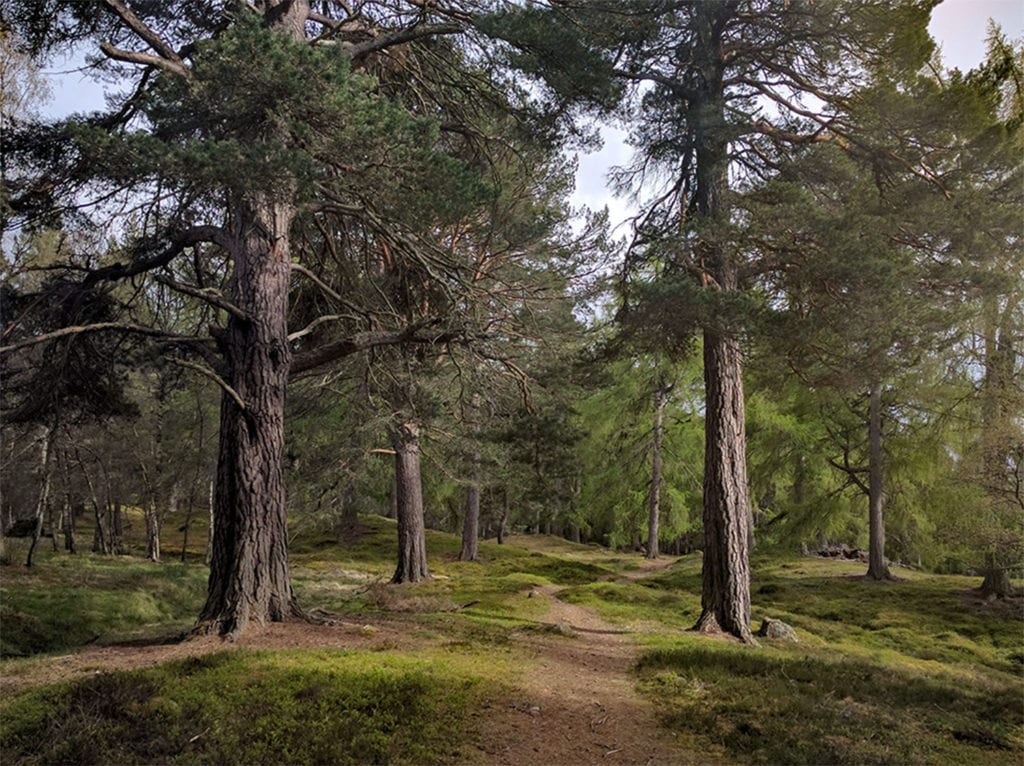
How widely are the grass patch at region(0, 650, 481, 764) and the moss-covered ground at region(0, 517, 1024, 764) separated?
15 millimetres

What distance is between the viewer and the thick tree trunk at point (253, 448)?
23.7 ft

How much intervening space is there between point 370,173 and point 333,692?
517 cm

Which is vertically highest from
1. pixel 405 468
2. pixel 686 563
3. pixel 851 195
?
pixel 851 195

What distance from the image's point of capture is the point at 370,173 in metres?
6.66

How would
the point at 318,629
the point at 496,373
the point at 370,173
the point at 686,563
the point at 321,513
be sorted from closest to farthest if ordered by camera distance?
the point at 370,173 → the point at 318,629 → the point at 496,373 → the point at 321,513 → the point at 686,563

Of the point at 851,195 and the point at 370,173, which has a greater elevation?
the point at 851,195

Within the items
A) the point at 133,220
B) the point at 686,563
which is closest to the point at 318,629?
the point at 133,220

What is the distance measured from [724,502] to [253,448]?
23.3 feet

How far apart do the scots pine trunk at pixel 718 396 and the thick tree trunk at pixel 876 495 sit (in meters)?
11.4

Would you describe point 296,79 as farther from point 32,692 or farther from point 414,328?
point 32,692

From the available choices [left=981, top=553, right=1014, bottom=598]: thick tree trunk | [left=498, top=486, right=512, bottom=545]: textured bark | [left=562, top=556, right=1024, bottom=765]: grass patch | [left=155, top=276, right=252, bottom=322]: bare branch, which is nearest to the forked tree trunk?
[left=562, top=556, right=1024, bottom=765]: grass patch

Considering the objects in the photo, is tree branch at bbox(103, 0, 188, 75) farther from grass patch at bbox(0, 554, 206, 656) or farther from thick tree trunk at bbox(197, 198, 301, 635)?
grass patch at bbox(0, 554, 206, 656)

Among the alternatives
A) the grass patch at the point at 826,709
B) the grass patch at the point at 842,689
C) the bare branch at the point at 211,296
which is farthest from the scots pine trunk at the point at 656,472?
the bare branch at the point at 211,296

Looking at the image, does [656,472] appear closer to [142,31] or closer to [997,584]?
[997,584]
